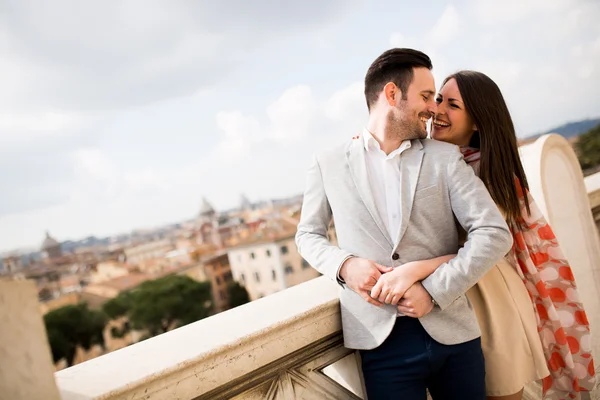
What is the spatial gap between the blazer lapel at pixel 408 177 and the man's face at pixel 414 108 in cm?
5

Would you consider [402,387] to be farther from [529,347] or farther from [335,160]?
[335,160]

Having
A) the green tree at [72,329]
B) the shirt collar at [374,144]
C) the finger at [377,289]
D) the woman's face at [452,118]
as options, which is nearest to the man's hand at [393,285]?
the finger at [377,289]

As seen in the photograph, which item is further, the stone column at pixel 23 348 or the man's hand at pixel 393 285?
the man's hand at pixel 393 285

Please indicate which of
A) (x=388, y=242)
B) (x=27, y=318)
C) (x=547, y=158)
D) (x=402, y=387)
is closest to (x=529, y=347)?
(x=402, y=387)

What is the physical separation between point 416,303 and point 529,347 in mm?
597

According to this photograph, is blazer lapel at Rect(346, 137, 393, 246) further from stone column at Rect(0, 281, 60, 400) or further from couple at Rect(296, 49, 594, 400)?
stone column at Rect(0, 281, 60, 400)

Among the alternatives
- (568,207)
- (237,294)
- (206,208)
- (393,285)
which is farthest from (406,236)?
(206,208)

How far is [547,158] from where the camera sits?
223cm

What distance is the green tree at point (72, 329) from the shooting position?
3731 centimetres

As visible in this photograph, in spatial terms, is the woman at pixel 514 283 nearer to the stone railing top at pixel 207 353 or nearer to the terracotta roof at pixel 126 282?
the stone railing top at pixel 207 353

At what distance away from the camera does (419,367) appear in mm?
1344

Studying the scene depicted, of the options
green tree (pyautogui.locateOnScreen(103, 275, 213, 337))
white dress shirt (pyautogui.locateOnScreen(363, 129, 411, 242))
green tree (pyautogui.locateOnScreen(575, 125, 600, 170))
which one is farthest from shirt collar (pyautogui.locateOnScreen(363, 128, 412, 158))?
green tree (pyautogui.locateOnScreen(103, 275, 213, 337))

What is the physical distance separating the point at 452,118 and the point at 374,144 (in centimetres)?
41

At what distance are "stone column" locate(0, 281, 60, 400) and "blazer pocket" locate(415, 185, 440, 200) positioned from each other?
1.04 meters
